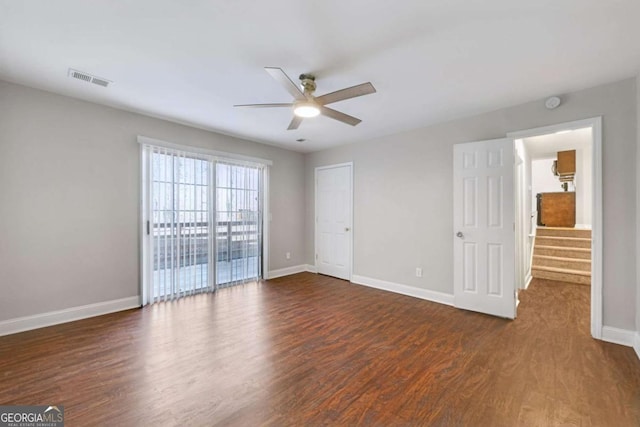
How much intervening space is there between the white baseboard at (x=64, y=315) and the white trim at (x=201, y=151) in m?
2.13

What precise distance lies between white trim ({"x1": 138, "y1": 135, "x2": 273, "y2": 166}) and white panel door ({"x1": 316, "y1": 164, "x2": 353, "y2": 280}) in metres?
1.22

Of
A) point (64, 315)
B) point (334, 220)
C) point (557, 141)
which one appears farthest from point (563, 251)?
point (64, 315)

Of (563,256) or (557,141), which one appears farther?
(563,256)

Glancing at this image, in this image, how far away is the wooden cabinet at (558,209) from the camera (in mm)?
6516

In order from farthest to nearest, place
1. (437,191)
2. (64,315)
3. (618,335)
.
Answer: (437,191) < (64,315) < (618,335)

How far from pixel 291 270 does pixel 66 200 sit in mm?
3670

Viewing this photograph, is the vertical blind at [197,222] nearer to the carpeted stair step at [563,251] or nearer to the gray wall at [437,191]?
the gray wall at [437,191]

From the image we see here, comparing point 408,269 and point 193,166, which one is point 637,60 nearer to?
point 408,269

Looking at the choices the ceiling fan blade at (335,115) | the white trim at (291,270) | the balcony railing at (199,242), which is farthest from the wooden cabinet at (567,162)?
the balcony railing at (199,242)

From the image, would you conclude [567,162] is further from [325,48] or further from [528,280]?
[325,48]

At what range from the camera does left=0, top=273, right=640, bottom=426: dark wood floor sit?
1741 millimetres

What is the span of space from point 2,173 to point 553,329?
20.0 ft

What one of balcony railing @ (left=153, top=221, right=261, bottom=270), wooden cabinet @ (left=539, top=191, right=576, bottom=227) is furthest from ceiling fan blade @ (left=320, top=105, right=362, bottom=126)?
wooden cabinet @ (left=539, top=191, right=576, bottom=227)

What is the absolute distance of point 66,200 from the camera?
123 inches
